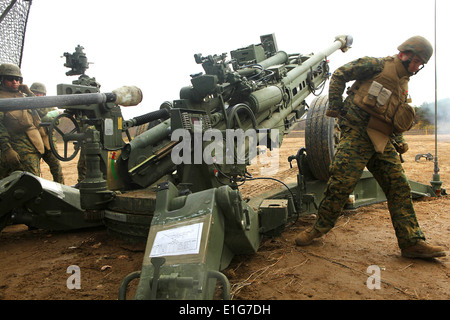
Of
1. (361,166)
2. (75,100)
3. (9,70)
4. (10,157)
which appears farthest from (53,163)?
(361,166)

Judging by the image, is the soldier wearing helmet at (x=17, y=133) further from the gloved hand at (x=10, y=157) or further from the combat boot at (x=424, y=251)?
the combat boot at (x=424, y=251)

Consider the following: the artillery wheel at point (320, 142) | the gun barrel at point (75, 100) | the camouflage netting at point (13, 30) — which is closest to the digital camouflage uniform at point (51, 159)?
the camouflage netting at point (13, 30)

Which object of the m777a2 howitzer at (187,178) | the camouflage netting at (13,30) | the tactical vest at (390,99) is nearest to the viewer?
the m777a2 howitzer at (187,178)

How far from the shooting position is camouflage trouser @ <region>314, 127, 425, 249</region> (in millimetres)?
3283

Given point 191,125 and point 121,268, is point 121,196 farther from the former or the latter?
point 191,125

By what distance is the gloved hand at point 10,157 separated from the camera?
4.74m

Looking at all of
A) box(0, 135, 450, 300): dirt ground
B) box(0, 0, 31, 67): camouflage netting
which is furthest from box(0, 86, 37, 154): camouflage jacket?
box(0, 135, 450, 300): dirt ground

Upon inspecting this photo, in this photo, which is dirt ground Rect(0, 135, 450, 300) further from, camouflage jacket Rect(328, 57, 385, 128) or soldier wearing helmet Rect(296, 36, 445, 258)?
camouflage jacket Rect(328, 57, 385, 128)

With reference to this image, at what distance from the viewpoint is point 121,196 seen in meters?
3.72

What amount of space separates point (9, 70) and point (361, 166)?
168 inches

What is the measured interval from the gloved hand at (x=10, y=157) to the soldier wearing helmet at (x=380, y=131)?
3.77 m

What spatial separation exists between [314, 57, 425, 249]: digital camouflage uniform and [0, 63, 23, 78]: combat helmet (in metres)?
3.86

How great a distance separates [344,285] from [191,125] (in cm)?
201
